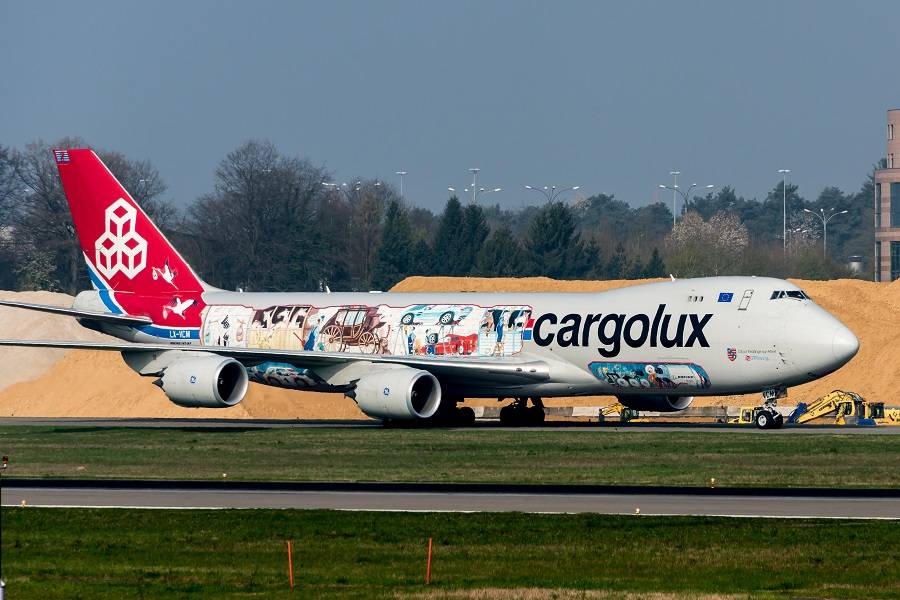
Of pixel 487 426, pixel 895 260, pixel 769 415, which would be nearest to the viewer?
pixel 769 415

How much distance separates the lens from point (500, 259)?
136m

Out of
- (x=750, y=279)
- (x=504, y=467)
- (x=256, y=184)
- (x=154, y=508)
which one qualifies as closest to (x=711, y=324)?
(x=750, y=279)

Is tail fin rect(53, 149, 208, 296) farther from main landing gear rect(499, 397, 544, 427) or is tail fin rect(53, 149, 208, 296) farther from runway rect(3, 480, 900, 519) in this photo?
runway rect(3, 480, 900, 519)

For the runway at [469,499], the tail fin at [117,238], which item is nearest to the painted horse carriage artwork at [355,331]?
the tail fin at [117,238]

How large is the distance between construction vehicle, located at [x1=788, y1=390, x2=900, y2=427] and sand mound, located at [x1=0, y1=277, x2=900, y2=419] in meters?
10.1

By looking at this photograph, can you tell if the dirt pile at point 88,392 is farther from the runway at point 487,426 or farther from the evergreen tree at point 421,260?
the evergreen tree at point 421,260

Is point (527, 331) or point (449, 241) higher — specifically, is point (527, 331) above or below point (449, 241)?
below

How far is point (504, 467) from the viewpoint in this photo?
38969mm

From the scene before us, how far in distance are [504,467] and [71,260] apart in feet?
326

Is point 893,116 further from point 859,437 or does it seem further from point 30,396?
point 859,437

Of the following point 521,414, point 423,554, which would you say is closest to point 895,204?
point 521,414

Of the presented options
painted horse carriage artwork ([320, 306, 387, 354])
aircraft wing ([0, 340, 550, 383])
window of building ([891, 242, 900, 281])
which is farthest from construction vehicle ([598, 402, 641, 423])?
window of building ([891, 242, 900, 281])

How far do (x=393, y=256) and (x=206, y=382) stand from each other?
91.0m

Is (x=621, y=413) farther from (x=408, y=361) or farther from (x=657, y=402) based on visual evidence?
(x=408, y=361)
